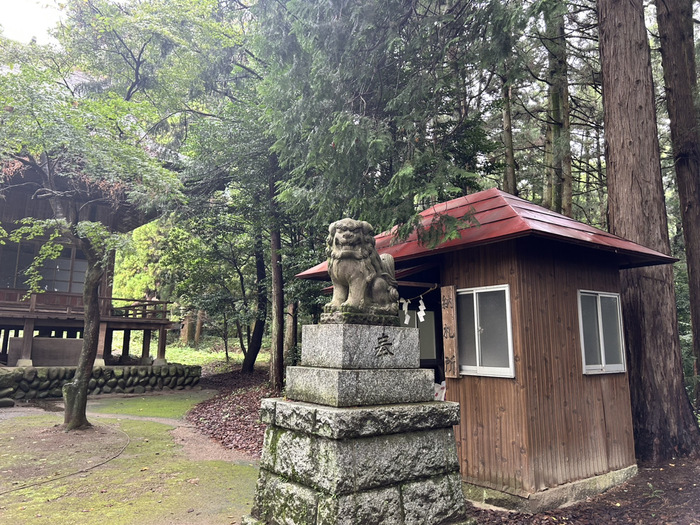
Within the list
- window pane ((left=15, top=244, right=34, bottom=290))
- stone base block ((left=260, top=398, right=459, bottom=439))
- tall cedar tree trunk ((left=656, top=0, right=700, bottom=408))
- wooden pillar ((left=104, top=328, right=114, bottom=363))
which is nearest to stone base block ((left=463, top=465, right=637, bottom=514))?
stone base block ((left=260, top=398, right=459, bottom=439))

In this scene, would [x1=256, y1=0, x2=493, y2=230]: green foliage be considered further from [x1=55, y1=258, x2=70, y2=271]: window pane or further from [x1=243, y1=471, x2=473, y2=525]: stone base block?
[x1=55, y1=258, x2=70, y2=271]: window pane

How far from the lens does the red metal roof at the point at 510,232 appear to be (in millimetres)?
5199

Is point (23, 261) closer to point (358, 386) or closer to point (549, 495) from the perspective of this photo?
point (358, 386)

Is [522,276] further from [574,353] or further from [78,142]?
[78,142]

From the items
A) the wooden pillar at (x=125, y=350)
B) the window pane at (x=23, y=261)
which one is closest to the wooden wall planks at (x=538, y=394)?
the window pane at (x=23, y=261)

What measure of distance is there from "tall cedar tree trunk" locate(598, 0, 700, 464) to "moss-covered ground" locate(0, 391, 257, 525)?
5.89m

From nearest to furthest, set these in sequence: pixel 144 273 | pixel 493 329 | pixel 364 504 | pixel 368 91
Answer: pixel 364 504 → pixel 493 329 → pixel 368 91 → pixel 144 273

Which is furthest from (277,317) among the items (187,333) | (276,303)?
(187,333)

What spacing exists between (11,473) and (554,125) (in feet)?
42.1

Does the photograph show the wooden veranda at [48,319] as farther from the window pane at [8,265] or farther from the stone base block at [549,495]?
the stone base block at [549,495]

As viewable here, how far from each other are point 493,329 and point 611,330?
2.11m

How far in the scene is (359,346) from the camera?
12.4 feet

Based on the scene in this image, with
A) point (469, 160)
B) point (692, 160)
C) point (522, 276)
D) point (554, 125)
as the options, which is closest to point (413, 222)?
point (522, 276)

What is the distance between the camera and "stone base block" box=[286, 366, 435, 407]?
3578 millimetres
